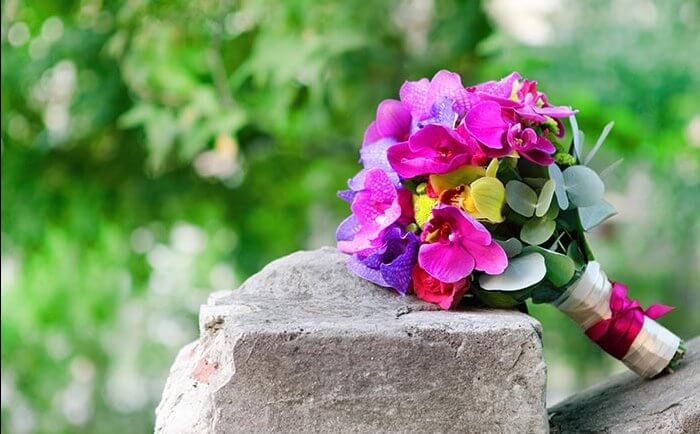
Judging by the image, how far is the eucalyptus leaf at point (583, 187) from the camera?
96 centimetres

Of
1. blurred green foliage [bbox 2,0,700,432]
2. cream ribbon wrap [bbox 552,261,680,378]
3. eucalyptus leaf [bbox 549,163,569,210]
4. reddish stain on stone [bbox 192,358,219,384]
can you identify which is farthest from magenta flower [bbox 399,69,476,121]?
blurred green foliage [bbox 2,0,700,432]

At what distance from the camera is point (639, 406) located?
38.3 inches

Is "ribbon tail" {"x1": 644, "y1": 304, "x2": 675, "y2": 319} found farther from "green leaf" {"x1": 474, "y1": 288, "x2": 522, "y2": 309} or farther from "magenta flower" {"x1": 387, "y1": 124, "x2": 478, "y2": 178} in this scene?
"magenta flower" {"x1": 387, "y1": 124, "x2": 478, "y2": 178}

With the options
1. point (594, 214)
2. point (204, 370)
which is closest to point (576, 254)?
point (594, 214)

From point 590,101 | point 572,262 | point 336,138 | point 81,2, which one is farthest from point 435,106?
point 81,2

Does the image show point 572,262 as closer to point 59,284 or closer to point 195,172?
point 195,172

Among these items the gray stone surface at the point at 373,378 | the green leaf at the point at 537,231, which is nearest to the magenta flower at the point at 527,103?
the green leaf at the point at 537,231

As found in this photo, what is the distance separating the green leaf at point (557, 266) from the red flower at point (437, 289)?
0.08 meters

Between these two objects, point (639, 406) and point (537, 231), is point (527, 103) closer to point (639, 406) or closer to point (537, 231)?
point (537, 231)

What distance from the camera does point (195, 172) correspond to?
2.29m

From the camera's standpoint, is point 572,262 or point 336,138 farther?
point 336,138

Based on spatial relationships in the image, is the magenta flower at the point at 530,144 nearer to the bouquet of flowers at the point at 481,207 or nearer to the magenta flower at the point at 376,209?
the bouquet of flowers at the point at 481,207

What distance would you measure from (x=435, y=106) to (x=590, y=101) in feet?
3.58

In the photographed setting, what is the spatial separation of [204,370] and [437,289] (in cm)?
25
